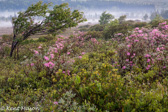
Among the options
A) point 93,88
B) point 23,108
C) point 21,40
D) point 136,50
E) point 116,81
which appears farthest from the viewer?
point 21,40

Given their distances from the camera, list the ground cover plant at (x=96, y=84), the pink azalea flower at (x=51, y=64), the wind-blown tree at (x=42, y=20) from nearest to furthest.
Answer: the ground cover plant at (x=96, y=84) → the pink azalea flower at (x=51, y=64) → the wind-blown tree at (x=42, y=20)

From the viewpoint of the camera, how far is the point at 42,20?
1009cm

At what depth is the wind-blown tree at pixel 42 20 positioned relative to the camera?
9719 millimetres

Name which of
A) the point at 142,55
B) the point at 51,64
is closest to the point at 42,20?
the point at 51,64

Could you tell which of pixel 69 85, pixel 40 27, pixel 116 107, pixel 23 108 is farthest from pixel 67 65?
pixel 40 27

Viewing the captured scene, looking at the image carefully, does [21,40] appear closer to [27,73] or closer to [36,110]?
[27,73]

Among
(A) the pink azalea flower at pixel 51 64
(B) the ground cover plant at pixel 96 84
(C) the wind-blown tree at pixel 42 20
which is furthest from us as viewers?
(C) the wind-blown tree at pixel 42 20

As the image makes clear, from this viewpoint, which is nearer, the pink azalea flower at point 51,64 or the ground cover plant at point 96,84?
the ground cover plant at point 96,84

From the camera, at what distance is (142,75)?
15.9ft

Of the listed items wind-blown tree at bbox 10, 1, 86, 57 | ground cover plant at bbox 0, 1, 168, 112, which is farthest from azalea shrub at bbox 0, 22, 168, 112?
wind-blown tree at bbox 10, 1, 86, 57

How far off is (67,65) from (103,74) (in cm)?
169

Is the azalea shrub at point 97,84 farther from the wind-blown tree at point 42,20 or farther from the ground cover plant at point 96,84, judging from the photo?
the wind-blown tree at point 42,20

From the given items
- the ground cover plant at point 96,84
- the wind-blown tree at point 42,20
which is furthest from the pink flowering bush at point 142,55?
the wind-blown tree at point 42,20

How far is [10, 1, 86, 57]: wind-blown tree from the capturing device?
31.9ft
